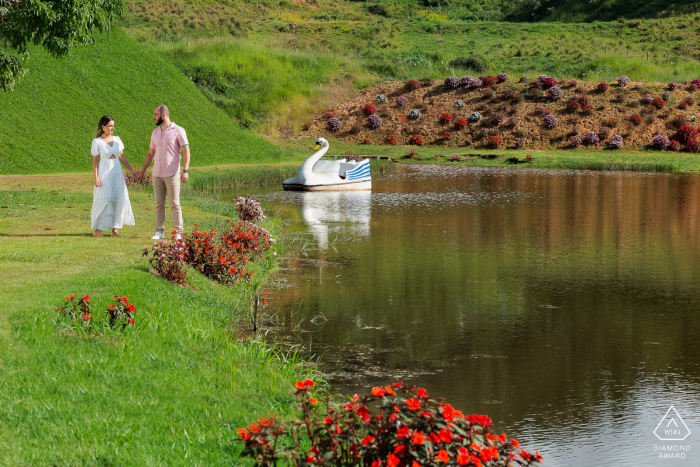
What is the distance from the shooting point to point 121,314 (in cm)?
781

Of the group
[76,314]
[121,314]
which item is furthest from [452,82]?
[76,314]

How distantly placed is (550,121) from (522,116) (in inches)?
88.0

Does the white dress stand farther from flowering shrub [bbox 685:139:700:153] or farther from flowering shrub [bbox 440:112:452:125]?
flowering shrub [bbox 685:139:700:153]

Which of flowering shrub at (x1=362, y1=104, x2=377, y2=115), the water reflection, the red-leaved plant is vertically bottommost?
the water reflection

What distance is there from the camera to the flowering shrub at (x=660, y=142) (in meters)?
A: 42.7

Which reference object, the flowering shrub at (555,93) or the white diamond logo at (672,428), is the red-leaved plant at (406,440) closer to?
the white diamond logo at (672,428)

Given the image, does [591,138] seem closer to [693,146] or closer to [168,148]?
[693,146]

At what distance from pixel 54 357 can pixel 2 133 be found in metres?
23.4

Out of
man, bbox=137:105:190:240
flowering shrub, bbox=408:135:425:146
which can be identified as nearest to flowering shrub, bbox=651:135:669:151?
flowering shrub, bbox=408:135:425:146

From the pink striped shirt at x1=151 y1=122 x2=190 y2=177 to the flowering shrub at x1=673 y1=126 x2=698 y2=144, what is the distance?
37774mm

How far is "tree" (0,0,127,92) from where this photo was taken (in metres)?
13.2

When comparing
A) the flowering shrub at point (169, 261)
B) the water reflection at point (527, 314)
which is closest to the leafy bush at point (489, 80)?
the water reflection at point (527, 314)

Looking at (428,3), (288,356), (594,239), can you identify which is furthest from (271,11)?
Result: (288,356)

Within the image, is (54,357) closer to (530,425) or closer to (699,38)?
(530,425)
